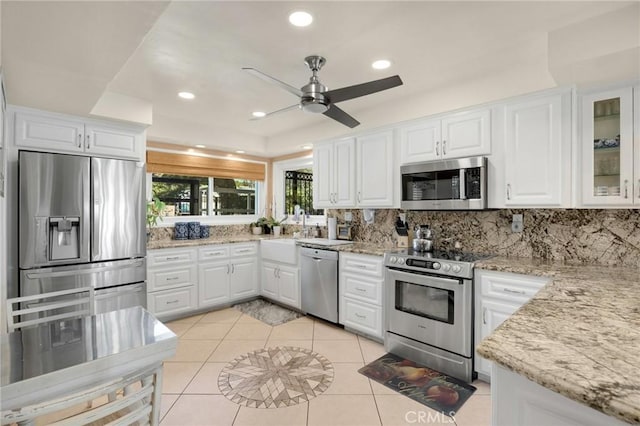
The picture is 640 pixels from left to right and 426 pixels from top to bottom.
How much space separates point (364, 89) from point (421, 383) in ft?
7.11

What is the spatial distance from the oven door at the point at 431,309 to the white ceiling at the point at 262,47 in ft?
5.12

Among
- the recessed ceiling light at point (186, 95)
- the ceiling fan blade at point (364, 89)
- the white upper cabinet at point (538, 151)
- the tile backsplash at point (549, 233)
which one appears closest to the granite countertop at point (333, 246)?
the tile backsplash at point (549, 233)

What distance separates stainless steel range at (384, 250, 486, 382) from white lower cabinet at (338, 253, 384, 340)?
0.15 metres

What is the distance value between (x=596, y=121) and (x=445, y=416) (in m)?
2.23

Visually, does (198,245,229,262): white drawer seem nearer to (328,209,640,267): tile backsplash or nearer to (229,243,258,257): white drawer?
(229,243,258,257): white drawer

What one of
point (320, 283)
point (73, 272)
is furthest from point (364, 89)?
point (73, 272)

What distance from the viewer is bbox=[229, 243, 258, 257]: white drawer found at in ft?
13.8

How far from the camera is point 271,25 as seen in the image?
1.91m

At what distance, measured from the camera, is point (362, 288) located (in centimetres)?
322

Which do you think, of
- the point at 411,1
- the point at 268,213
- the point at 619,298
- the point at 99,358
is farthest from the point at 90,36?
the point at 268,213

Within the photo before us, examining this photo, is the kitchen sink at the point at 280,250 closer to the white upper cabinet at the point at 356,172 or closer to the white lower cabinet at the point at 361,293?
the white upper cabinet at the point at 356,172

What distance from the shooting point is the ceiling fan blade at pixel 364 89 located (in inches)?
77.5

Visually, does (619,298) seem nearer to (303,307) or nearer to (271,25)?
(271,25)

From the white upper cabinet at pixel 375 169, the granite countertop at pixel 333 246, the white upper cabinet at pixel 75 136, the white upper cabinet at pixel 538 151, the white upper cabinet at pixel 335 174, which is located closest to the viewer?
the white upper cabinet at pixel 538 151
